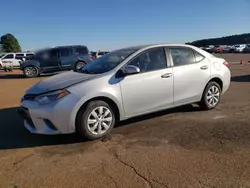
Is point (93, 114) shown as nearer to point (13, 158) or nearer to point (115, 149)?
point (115, 149)

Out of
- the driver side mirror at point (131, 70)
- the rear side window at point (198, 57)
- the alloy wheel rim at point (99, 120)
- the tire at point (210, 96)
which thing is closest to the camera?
the alloy wheel rim at point (99, 120)

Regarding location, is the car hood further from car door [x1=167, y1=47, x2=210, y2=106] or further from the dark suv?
the dark suv

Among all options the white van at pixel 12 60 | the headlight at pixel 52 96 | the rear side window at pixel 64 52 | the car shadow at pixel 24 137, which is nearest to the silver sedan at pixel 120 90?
the headlight at pixel 52 96

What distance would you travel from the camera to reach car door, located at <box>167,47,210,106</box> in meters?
6.18

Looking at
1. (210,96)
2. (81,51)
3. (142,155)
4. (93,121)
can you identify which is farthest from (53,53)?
(142,155)

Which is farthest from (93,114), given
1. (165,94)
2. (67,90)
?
(165,94)

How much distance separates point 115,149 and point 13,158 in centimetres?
150

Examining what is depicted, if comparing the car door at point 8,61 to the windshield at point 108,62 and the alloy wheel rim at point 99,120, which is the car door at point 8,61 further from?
the alloy wheel rim at point 99,120

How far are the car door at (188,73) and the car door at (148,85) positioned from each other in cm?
20

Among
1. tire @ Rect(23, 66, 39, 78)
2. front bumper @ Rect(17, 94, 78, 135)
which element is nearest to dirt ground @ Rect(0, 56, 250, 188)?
front bumper @ Rect(17, 94, 78, 135)

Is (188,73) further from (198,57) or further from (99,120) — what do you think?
(99,120)

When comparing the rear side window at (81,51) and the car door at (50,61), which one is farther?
the rear side window at (81,51)

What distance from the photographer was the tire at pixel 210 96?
22.1 ft

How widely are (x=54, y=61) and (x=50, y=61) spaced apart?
284mm
